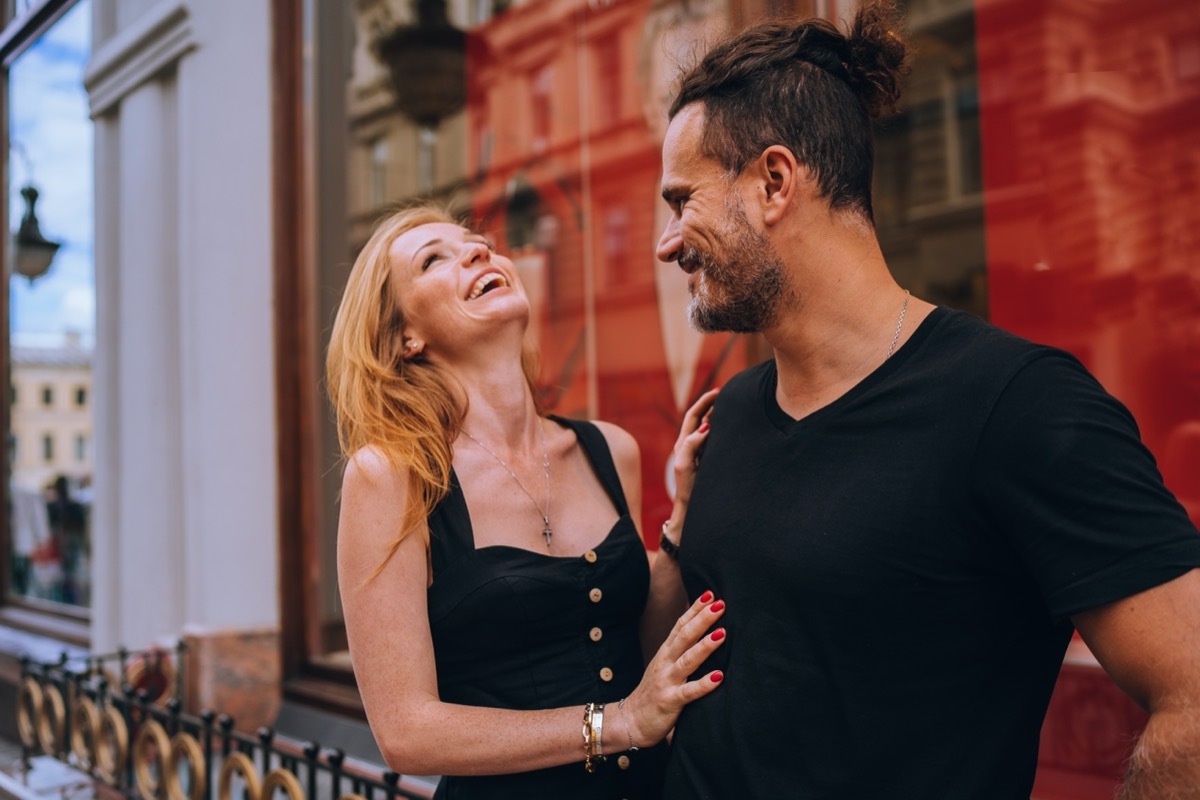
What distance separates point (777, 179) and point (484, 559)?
97 cm

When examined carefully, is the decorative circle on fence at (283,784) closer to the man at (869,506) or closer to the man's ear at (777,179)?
the man at (869,506)

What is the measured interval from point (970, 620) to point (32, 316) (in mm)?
8519

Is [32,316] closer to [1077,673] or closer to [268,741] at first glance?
[268,741]

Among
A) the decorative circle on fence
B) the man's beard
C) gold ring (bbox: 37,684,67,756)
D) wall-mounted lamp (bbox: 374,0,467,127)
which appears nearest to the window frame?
gold ring (bbox: 37,684,67,756)

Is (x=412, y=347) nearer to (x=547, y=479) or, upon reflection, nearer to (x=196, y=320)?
(x=547, y=479)

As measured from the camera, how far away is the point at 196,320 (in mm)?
5445

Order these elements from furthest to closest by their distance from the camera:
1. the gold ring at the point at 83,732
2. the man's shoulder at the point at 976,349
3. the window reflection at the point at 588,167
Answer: the gold ring at the point at 83,732 → the window reflection at the point at 588,167 → the man's shoulder at the point at 976,349

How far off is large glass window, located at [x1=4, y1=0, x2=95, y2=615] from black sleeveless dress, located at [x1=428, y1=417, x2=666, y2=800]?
634 cm

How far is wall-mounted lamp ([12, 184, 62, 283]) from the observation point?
802 cm

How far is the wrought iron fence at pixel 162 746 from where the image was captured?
3.50 meters

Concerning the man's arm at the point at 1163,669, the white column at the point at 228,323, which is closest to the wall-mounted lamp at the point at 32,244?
the white column at the point at 228,323

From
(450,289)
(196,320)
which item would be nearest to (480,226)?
(196,320)

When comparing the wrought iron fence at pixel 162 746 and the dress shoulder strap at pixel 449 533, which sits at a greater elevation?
the dress shoulder strap at pixel 449 533

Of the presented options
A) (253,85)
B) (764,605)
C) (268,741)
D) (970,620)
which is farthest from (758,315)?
(253,85)
